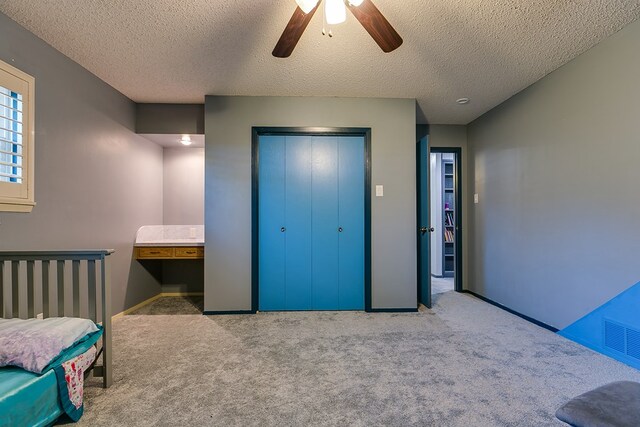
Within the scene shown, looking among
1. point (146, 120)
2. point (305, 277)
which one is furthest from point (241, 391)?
point (146, 120)

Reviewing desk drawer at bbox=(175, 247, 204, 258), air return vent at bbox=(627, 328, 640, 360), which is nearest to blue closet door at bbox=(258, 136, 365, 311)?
desk drawer at bbox=(175, 247, 204, 258)

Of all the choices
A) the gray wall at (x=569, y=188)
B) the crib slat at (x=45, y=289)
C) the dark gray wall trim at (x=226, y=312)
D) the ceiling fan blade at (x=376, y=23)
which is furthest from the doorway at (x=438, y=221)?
the crib slat at (x=45, y=289)

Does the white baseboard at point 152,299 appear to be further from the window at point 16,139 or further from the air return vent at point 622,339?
the air return vent at point 622,339

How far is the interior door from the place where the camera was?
352 cm

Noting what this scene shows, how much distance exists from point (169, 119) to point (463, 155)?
4.03 meters

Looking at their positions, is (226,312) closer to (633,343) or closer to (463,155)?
(633,343)

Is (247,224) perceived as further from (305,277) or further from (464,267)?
(464,267)

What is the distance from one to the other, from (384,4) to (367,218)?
2.01 metres

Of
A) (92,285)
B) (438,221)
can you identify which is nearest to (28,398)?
(92,285)

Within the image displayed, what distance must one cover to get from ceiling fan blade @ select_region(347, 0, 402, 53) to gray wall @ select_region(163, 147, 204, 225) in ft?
10.3

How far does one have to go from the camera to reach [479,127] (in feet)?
13.3

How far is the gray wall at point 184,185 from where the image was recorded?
4.16 meters

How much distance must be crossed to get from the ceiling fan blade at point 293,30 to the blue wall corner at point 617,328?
2.85 m

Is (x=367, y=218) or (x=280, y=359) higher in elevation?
(x=367, y=218)
